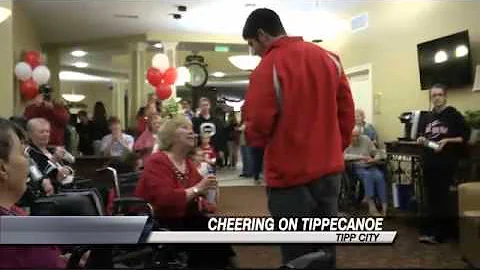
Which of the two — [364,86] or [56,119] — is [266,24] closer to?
[364,86]

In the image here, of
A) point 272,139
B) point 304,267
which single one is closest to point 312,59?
point 272,139

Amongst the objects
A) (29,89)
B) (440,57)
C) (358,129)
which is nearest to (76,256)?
(358,129)

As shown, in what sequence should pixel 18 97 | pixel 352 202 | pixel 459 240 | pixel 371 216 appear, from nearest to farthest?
pixel 352 202, pixel 371 216, pixel 459 240, pixel 18 97

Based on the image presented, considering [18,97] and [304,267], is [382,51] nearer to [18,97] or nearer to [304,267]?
[304,267]

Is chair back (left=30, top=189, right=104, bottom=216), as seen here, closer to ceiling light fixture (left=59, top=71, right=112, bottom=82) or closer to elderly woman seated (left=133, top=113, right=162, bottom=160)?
elderly woman seated (left=133, top=113, right=162, bottom=160)

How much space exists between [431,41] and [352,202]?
3.23ft

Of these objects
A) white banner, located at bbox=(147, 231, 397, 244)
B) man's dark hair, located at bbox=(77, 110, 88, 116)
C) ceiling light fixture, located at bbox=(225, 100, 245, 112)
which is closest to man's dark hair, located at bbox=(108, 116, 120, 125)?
man's dark hair, located at bbox=(77, 110, 88, 116)

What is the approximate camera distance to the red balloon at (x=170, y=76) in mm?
2020

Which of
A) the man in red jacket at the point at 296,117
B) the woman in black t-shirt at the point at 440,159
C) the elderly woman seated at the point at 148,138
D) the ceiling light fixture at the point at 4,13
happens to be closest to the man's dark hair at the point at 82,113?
the elderly woman seated at the point at 148,138

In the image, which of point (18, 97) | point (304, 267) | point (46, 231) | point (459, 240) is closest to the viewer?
point (304, 267)

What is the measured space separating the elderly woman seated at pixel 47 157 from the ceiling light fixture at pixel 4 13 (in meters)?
0.51

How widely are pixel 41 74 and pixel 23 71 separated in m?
0.45

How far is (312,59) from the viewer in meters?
1.41

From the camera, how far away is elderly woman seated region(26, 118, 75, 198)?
2.04m
